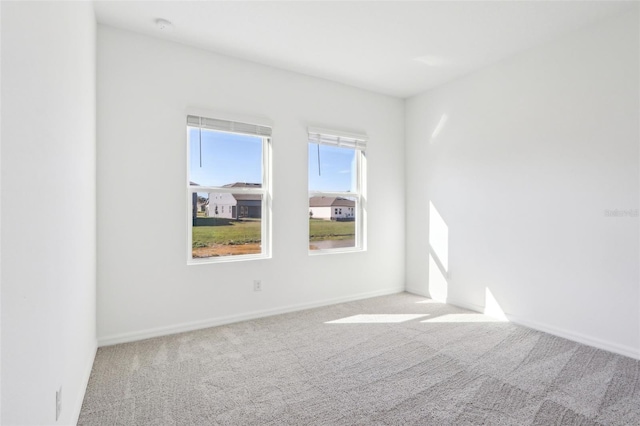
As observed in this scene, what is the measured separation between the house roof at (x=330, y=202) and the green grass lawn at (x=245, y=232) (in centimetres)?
20

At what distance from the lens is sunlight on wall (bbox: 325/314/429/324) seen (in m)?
3.53

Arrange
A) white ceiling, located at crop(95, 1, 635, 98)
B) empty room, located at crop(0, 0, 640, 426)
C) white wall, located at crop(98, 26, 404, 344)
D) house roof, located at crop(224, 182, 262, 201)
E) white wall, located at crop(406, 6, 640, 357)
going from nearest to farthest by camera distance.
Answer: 1. empty room, located at crop(0, 0, 640, 426)
2. white ceiling, located at crop(95, 1, 635, 98)
3. white wall, located at crop(406, 6, 640, 357)
4. white wall, located at crop(98, 26, 404, 344)
5. house roof, located at crop(224, 182, 262, 201)

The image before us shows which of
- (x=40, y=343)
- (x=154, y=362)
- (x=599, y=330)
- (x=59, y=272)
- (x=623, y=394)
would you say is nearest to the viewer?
(x=40, y=343)

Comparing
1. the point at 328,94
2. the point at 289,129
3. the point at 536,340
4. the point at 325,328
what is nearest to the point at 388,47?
the point at 328,94

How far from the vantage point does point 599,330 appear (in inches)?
114

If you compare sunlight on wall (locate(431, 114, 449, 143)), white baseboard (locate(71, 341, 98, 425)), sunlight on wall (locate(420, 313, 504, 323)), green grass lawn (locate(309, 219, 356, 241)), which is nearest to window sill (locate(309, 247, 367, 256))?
green grass lawn (locate(309, 219, 356, 241))

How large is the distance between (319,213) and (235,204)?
1.06m

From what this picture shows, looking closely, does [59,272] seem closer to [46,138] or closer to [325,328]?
[46,138]

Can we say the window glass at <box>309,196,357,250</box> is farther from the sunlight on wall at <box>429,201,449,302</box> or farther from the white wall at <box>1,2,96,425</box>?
the white wall at <box>1,2,96,425</box>

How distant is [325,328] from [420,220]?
6.73 ft

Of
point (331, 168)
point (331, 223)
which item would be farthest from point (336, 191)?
point (331, 223)

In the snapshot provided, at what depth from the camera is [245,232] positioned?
3.69 meters

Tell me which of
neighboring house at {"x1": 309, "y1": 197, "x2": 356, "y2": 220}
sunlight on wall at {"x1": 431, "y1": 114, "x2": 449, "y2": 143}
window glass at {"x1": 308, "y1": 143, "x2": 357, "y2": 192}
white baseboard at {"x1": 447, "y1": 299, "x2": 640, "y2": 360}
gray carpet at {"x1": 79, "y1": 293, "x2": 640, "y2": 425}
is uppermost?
sunlight on wall at {"x1": 431, "y1": 114, "x2": 449, "y2": 143}

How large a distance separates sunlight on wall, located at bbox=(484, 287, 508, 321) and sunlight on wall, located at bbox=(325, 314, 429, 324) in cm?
68
